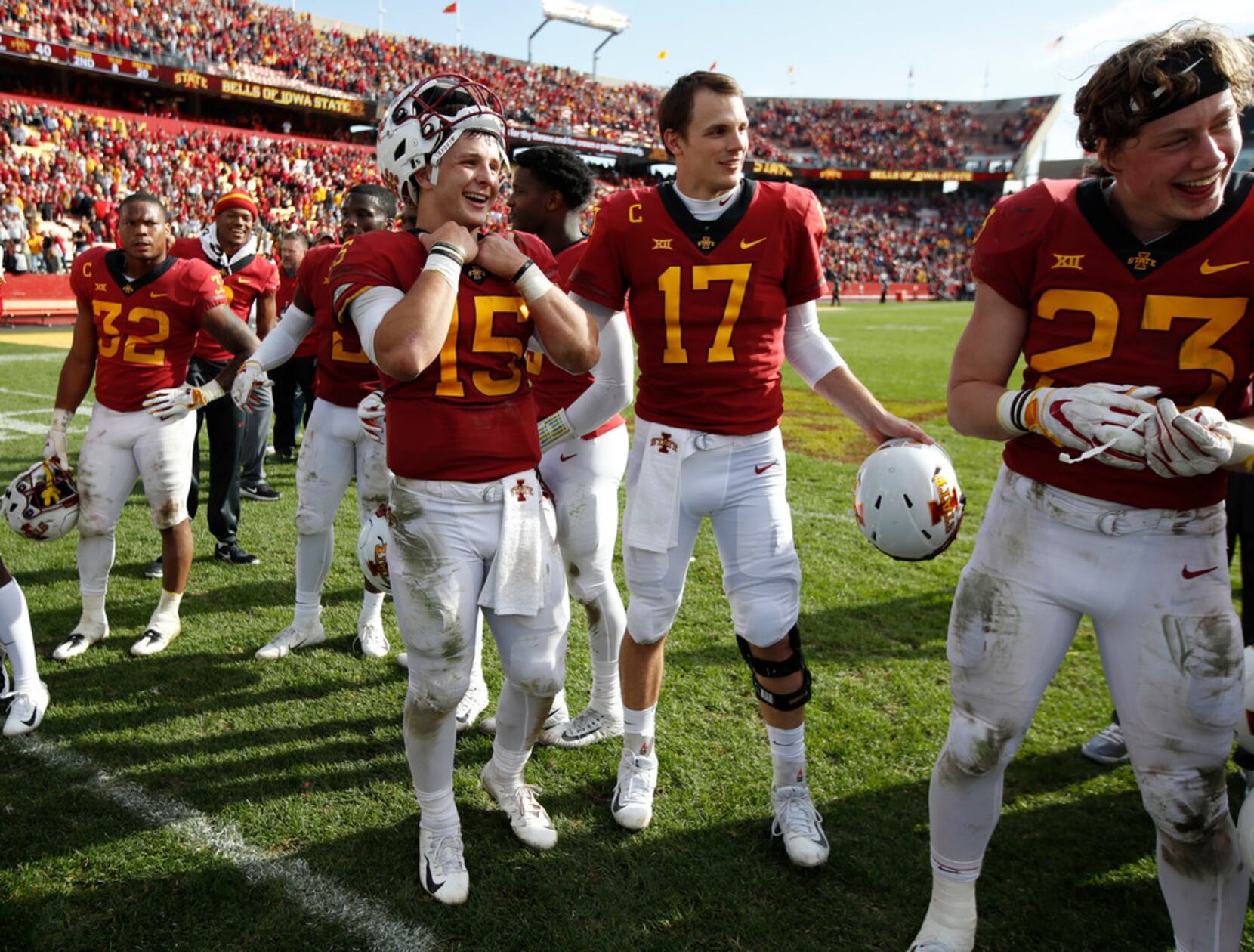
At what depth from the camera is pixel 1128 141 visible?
6.53 ft

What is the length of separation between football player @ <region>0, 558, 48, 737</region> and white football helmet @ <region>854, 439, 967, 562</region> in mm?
3385

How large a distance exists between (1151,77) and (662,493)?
5.71 feet

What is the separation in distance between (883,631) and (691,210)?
2865 millimetres

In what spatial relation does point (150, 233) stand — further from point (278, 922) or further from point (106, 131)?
point (106, 131)

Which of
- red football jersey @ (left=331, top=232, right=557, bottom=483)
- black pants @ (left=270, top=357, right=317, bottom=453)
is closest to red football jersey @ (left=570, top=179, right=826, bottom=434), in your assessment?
red football jersey @ (left=331, top=232, right=557, bottom=483)

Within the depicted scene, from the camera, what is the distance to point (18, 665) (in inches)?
145

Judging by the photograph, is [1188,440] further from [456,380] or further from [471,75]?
[471,75]

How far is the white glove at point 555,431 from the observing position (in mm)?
3242

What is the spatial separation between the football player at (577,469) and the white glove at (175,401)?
186cm

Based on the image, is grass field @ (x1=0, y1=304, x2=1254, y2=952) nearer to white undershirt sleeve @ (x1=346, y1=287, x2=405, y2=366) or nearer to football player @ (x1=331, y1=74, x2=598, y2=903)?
football player @ (x1=331, y1=74, x2=598, y2=903)

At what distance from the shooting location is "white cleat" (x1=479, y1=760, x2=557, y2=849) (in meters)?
3.00

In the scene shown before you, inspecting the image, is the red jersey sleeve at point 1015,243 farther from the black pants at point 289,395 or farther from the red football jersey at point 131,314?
the black pants at point 289,395

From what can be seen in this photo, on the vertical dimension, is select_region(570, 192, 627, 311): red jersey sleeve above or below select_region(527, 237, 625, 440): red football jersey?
above

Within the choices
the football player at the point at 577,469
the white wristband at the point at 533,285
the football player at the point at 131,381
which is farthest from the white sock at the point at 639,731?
the football player at the point at 131,381
